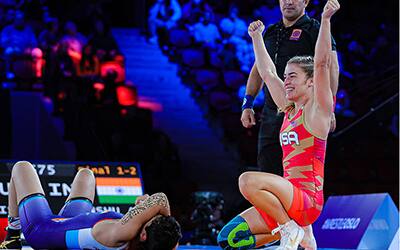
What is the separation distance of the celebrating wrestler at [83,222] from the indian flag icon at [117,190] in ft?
4.24

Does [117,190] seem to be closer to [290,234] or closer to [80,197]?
[80,197]

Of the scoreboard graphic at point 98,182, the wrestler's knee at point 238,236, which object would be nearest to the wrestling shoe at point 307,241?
the wrestler's knee at point 238,236

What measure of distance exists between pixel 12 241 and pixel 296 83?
5.42 ft

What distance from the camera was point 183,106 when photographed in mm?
10625

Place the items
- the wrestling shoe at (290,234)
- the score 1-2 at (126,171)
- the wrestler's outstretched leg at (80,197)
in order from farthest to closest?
the score 1-2 at (126,171)
the wrestler's outstretched leg at (80,197)
the wrestling shoe at (290,234)

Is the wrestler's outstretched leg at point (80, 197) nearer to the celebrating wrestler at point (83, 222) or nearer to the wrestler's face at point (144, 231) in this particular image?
the celebrating wrestler at point (83, 222)

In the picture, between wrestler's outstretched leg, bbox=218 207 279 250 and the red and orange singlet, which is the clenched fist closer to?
the red and orange singlet

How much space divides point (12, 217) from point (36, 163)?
1.28 metres

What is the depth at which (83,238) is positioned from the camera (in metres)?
3.28

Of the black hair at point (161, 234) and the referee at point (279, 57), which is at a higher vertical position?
the referee at point (279, 57)

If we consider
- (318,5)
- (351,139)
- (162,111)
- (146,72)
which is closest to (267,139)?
(318,5)

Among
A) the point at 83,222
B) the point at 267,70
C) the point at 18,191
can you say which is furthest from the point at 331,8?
the point at 18,191

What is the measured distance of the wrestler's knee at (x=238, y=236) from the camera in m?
3.45

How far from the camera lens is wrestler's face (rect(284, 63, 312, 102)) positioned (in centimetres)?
350
